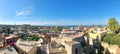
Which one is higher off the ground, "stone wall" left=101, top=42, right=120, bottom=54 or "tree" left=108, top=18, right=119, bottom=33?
"tree" left=108, top=18, right=119, bottom=33

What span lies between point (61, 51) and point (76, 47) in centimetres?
227

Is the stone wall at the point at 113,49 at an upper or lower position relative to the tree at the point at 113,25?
lower

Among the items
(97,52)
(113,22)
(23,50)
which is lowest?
(97,52)

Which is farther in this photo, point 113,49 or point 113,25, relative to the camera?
point 113,25

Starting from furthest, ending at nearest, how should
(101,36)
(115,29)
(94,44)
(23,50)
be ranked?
(115,29)
(101,36)
(94,44)
(23,50)

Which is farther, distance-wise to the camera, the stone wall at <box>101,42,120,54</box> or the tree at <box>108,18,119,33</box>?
the tree at <box>108,18,119,33</box>

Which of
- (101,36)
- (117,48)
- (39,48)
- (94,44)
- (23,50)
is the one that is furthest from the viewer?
(101,36)

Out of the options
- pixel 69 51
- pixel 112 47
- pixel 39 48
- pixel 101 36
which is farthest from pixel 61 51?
pixel 101 36

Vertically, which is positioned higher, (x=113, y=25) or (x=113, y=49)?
(x=113, y=25)

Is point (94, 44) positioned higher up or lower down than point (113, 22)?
lower down

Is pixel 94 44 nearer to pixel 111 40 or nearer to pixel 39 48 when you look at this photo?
pixel 111 40

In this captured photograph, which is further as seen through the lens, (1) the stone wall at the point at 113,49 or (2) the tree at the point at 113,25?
(2) the tree at the point at 113,25

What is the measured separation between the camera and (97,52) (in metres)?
31.9

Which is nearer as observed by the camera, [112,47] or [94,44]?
[112,47]
